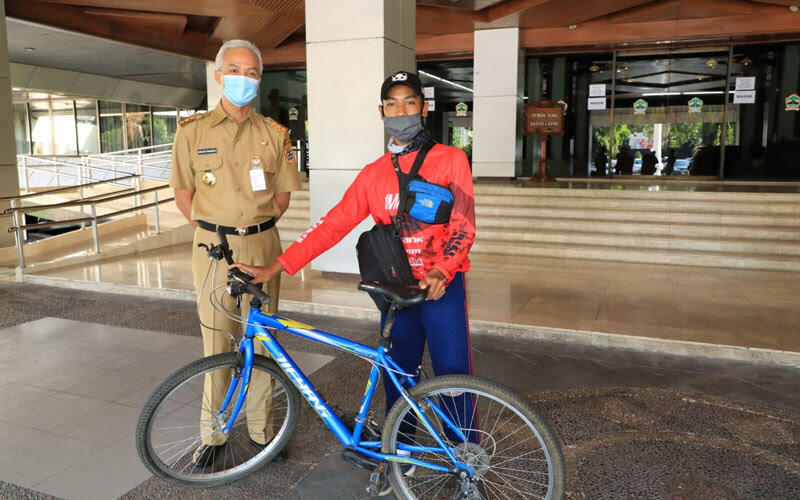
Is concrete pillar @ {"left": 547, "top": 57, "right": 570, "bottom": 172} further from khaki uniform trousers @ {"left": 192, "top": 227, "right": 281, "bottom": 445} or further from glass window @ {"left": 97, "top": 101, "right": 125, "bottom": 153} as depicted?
glass window @ {"left": 97, "top": 101, "right": 125, "bottom": 153}

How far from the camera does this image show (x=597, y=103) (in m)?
14.8

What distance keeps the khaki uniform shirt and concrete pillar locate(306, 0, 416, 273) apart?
3.62 m

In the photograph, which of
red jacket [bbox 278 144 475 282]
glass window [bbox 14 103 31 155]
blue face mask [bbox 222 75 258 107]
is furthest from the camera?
glass window [bbox 14 103 31 155]

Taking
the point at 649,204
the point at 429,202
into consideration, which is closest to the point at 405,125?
the point at 429,202

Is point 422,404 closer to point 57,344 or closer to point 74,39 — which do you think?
point 57,344

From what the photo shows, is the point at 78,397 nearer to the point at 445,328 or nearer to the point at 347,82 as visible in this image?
the point at 445,328

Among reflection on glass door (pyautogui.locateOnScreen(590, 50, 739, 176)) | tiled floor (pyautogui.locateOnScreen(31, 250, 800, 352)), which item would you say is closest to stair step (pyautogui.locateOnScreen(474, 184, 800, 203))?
tiled floor (pyautogui.locateOnScreen(31, 250, 800, 352))

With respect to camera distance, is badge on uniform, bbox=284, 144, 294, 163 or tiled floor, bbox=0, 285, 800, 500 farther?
badge on uniform, bbox=284, 144, 294, 163

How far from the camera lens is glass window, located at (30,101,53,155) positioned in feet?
73.2

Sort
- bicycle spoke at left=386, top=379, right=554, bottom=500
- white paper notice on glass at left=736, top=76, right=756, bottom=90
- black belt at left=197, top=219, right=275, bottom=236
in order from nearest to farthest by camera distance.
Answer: bicycle spoke at left=386, top=379, right=554, bottom=500 < black belt at left=197, top=219, right=275, bottom=236 < white paper notice on glass at left=736, top=76, right=756, bottom=90

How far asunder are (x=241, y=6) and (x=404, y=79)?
31.0ft

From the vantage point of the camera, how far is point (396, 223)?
240cm

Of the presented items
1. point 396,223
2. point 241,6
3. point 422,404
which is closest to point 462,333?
point 422,404

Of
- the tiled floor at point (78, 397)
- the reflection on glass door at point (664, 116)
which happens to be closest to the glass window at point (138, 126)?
the reflection on glass door at point (664, 116)
